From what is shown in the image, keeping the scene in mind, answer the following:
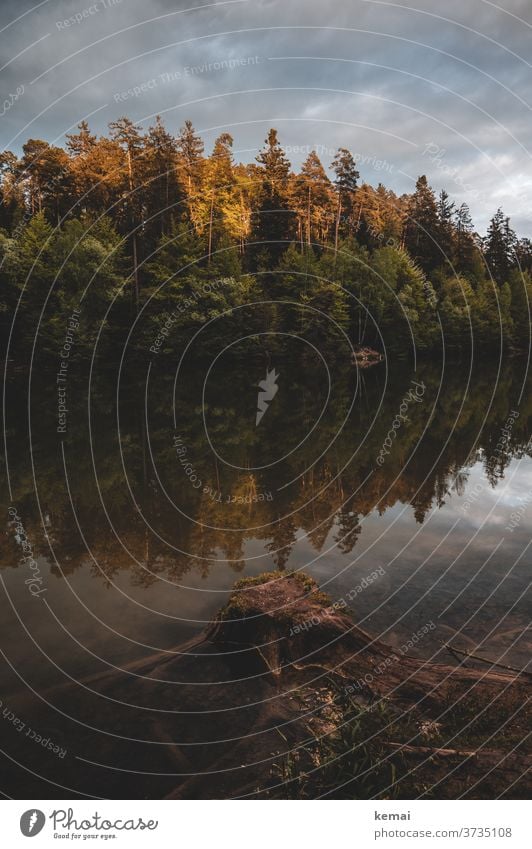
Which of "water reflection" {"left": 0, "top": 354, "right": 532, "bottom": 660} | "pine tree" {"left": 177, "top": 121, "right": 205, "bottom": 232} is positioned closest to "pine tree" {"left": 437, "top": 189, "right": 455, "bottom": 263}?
"pine tree" {"left": 177, "top": 121, "right": 205, "bottom": 232}

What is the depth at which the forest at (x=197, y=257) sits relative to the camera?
5534cm

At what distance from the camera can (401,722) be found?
261 inches

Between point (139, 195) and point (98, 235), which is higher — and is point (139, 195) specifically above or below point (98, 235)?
above

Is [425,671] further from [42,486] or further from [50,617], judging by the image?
[42,486]

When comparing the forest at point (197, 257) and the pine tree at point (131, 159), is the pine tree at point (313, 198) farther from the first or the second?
the pine tree at point (131, 159)

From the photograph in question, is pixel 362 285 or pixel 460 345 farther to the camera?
pixel 460 345

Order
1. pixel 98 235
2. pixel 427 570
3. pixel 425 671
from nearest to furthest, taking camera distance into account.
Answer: pixel 425 671
pixel 427 570
pixel 98 235

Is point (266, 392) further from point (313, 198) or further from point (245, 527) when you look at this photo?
point (313, 198)

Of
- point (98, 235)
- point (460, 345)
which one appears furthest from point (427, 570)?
point (460, 345)

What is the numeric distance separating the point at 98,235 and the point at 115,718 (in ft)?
198

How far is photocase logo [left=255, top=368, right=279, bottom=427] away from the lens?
3794 cm
